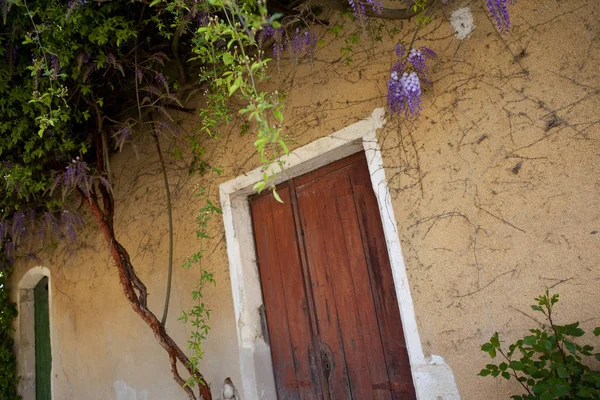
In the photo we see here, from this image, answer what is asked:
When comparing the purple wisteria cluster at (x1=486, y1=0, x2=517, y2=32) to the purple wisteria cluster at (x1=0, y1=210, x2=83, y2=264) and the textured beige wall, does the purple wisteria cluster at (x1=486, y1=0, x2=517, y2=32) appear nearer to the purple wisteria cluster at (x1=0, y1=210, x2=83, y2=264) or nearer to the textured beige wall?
the textured beige wall

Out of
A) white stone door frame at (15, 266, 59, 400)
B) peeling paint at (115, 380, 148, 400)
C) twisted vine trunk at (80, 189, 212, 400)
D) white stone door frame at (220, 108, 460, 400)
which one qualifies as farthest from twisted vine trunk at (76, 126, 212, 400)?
white stone door frame at (15, 266, 59, 400)

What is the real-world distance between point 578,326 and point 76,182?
2897 mm

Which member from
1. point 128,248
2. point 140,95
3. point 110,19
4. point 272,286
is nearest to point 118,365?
point 128,248

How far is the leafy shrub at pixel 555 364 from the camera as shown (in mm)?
1888

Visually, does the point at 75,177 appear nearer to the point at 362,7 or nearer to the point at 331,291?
the point at 331,291

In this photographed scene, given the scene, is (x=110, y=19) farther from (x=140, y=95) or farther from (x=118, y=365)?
(x=118, y=365)

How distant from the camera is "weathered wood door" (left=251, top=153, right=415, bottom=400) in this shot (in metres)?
2.91

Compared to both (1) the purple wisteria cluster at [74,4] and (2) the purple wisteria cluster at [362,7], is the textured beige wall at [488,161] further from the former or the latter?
(1) the purple wisteria cluster at [74,4]

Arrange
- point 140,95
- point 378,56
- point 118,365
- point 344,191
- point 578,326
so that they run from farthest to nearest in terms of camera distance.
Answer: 1. point 118,365
2. point 140,95
3. point 344,191
4. point 378,56
5. point 578,326

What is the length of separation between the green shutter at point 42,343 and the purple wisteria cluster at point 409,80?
431 cm

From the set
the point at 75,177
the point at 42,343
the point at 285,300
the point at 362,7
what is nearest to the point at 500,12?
the point at 362,7

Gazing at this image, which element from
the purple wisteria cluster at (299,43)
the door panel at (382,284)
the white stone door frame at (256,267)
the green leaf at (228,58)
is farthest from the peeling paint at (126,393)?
the green leaf at (228,58)

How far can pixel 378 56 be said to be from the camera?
2.87 m

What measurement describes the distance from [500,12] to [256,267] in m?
2.12
